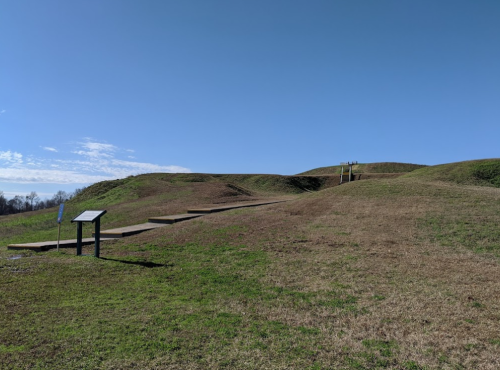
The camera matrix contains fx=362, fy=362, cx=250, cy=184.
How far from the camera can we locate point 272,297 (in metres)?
6.16

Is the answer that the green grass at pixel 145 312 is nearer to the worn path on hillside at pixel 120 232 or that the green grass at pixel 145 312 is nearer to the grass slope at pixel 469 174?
the worn path on hillside at pixel 120 232

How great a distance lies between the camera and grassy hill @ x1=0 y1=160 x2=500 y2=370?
406cm

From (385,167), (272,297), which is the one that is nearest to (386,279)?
(272,297)

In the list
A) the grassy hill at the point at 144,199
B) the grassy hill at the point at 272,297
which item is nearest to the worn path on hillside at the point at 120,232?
the grassy hill at the point at 272,297

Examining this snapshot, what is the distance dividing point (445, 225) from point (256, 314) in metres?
8.35

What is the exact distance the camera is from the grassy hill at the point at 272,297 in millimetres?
4059

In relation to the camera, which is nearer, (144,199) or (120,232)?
(120,232)

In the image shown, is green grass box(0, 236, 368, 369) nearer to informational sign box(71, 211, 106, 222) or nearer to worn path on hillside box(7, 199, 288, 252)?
informational sign box(71, 211, 106, 222)

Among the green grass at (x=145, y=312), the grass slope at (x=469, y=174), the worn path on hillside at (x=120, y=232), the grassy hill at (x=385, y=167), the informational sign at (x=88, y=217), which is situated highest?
the grassy hill at (x=385, y=167)

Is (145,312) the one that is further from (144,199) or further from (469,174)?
(469,174)

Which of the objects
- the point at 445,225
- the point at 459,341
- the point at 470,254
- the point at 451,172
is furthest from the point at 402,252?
the point at 451,172

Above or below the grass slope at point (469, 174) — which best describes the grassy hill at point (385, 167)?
above

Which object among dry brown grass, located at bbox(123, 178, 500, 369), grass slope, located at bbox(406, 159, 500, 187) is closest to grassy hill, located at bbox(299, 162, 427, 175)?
grass slope, located at bbox(406, 159, 500, 187)

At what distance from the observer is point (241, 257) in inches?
358
